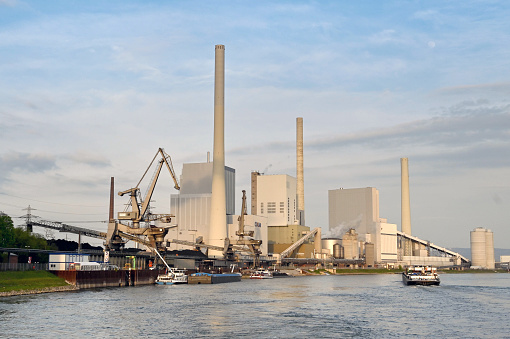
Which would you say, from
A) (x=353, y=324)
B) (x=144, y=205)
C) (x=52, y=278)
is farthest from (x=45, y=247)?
(x=353, y=324)

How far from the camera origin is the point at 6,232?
138 m

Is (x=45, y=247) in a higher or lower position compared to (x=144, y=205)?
lower

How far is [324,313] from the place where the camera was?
7238 cm

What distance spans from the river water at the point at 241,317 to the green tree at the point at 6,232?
49.0 meters

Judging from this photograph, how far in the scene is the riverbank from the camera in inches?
3427

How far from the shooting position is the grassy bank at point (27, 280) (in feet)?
288

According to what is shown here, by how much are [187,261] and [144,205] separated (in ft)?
101

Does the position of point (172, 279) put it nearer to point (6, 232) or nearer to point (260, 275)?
point (6, 232)

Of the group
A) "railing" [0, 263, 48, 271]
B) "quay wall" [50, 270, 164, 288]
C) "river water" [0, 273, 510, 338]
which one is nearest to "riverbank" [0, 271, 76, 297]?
"quay wall" [50, 270, 164, 288]

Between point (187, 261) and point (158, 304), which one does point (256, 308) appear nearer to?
point (158, 304)

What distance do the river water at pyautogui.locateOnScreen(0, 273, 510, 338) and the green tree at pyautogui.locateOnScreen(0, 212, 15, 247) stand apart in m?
49.0

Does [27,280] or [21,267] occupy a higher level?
[21,267]

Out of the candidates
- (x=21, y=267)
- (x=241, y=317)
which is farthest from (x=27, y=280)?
(x=241, y=317)

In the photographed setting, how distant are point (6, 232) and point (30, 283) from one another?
163 feet
